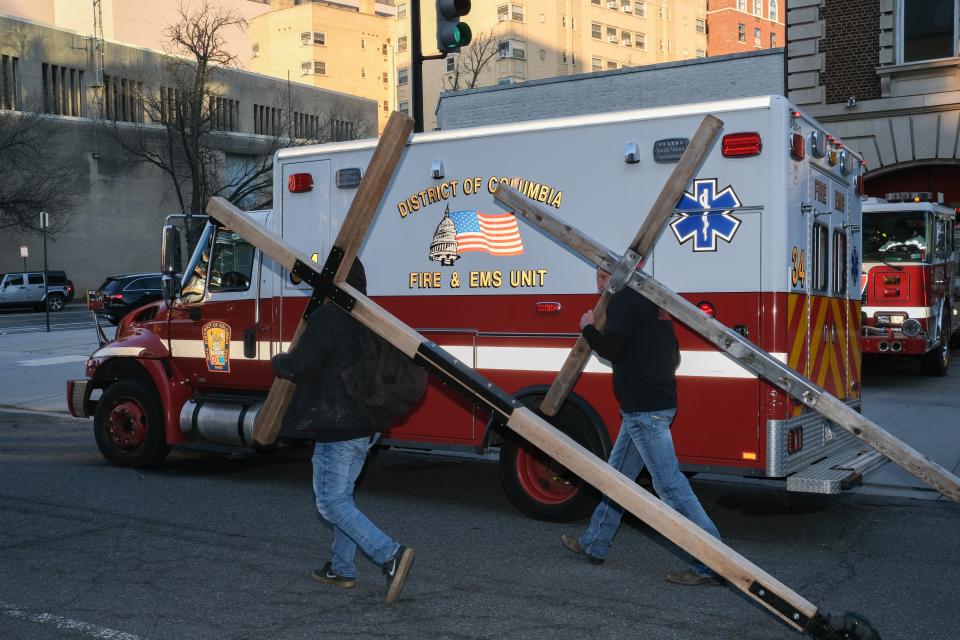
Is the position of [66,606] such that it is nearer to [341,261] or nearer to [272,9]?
[341,261]

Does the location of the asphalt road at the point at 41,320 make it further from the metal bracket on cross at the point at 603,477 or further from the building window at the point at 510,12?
the building window at the point at 510,12

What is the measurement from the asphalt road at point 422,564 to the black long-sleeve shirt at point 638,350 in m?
1.12

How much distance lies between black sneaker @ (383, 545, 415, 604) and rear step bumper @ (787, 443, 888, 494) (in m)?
2.67

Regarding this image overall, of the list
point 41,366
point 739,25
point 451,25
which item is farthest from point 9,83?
point 739,25

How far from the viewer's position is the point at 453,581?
6.16m

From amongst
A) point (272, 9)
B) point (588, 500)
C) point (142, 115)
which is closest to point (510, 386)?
point (588, 500)

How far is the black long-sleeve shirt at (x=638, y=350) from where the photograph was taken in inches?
235

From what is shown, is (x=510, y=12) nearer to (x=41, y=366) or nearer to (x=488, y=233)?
(x=41, y=366)

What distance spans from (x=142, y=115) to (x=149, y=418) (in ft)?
179

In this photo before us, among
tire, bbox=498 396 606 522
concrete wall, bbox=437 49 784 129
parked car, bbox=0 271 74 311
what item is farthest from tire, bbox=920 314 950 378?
parked car, bbox=0 271 74 311

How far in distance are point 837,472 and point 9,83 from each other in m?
55.5

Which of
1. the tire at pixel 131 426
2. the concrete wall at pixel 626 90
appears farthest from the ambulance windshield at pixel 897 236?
the tire at pixel 131 426

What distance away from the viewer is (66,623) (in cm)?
532

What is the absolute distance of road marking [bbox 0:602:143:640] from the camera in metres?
5.13
